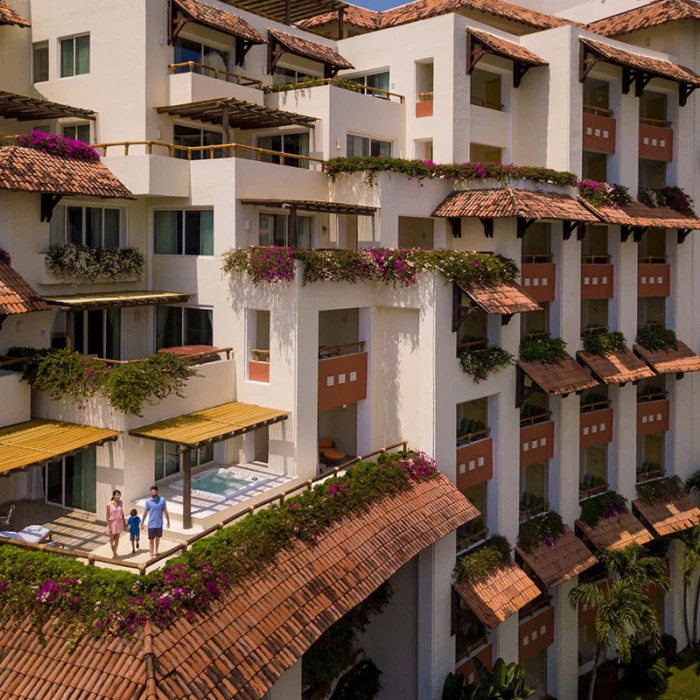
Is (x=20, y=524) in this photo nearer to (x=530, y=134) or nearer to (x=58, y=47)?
(x=58, y=47)

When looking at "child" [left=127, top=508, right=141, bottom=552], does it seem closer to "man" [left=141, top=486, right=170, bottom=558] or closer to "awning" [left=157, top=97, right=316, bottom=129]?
"man" [left=141, top=486, right=170, bottom=558]

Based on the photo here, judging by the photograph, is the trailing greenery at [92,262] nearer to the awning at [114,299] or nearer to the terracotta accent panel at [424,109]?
the awning at [114,299]

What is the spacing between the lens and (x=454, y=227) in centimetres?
3391

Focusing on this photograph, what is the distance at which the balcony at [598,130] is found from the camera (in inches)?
1458

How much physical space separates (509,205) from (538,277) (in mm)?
4537

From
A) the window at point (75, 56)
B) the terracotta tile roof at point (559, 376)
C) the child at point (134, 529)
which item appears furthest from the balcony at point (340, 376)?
the window at point (75, 56)

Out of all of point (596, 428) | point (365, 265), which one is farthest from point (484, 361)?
point (596, 428)

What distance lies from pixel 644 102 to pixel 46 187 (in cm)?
2998

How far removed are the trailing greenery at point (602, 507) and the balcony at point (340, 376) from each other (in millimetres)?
12348

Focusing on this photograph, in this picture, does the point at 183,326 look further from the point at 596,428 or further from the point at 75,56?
the point at 596,428

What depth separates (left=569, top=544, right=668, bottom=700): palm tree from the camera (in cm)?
3262

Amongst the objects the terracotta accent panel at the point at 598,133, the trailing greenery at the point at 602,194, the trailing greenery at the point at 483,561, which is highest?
the terracotta accent panel at the point at 598,133

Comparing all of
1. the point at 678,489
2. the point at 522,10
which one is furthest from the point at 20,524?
the point at 522,10

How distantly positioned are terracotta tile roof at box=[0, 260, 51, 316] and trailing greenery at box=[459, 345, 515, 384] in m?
13.8
